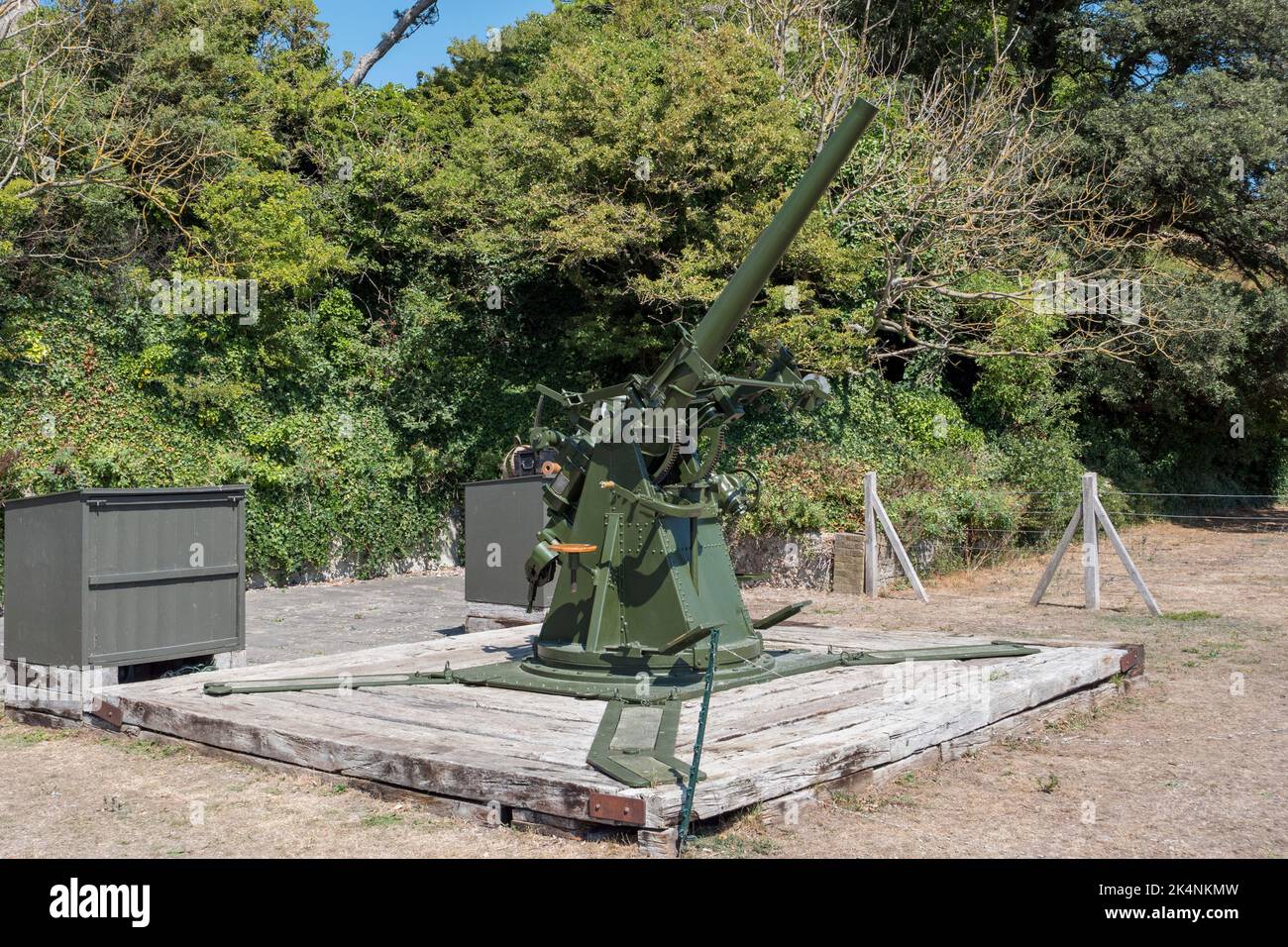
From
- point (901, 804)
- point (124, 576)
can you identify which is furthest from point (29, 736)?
point (901, 804)

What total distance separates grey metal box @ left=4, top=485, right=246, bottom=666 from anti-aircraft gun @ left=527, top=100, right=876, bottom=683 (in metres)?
2.45

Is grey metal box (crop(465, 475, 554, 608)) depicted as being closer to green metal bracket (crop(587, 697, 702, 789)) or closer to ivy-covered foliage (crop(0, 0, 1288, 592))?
ivy-covered foliage (crop(0, 0, 1288, 592))

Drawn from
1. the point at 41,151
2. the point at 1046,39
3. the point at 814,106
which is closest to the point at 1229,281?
the point at 1046,39

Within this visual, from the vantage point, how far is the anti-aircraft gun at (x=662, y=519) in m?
7.44

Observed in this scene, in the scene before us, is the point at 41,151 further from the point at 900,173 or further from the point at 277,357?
the point at 900,173

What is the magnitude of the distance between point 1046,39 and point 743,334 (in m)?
12.3

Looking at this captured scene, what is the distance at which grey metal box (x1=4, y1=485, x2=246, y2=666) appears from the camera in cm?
794

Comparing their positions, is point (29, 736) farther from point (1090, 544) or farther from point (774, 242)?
point (1090, 544)

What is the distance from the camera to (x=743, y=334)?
19.1 meters

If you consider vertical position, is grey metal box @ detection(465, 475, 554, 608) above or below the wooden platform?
above

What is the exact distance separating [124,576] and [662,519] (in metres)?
3.78

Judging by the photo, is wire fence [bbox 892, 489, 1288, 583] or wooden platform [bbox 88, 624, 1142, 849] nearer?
wooden platform [bbox 88, 624, 1142, 849]

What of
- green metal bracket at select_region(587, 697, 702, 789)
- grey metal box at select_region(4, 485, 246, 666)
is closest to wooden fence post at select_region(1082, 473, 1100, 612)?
green metal bracket at select_region(587, 697, 702, 789)

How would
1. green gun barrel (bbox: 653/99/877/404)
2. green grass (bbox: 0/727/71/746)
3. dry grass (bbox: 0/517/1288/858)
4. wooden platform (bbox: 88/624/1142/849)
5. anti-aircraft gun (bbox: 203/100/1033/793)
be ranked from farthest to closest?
green grass (bbox: 0/727/71/746)
anti-aircraft gun (bbox: 203/100/1033/793)
green gun barrel (bbox: 653/99/877/404)
wooden platform (bbox: 88/624/1142/849)
dry grass (bbox: 0/517/1288/858)
